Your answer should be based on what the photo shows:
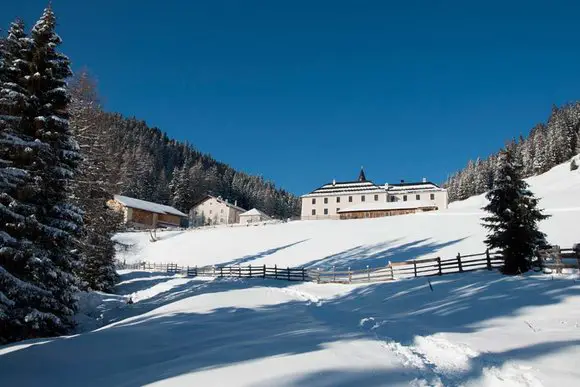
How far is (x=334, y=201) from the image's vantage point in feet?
316

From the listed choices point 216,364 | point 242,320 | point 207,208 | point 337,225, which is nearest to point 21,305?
point 242,320

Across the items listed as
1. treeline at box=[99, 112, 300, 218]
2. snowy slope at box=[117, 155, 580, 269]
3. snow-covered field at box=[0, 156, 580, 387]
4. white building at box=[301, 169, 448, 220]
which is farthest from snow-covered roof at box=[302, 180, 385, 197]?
snow-covered field at box=[0, 156, 580, 387]

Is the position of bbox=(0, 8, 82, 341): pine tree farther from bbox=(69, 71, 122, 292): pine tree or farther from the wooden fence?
the wooden fence

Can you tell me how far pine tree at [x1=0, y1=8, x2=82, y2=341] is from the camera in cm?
1255

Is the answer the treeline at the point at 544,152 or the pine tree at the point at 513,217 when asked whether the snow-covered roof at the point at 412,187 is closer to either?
the treeline at the point at 544,152

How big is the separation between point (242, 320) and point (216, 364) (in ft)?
20.5

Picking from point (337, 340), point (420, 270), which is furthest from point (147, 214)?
point (337, 340)

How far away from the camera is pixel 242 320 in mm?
14289

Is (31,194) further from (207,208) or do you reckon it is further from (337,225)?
(207,208)

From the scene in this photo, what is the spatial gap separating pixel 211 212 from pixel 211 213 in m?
0.26

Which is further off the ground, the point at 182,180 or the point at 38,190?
the point at 182,180

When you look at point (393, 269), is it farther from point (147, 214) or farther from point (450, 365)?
point (147, 214)

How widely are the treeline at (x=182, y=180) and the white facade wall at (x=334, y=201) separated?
29335mm

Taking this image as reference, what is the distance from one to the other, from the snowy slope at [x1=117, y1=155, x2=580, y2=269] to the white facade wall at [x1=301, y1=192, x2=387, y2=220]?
26.8 m
